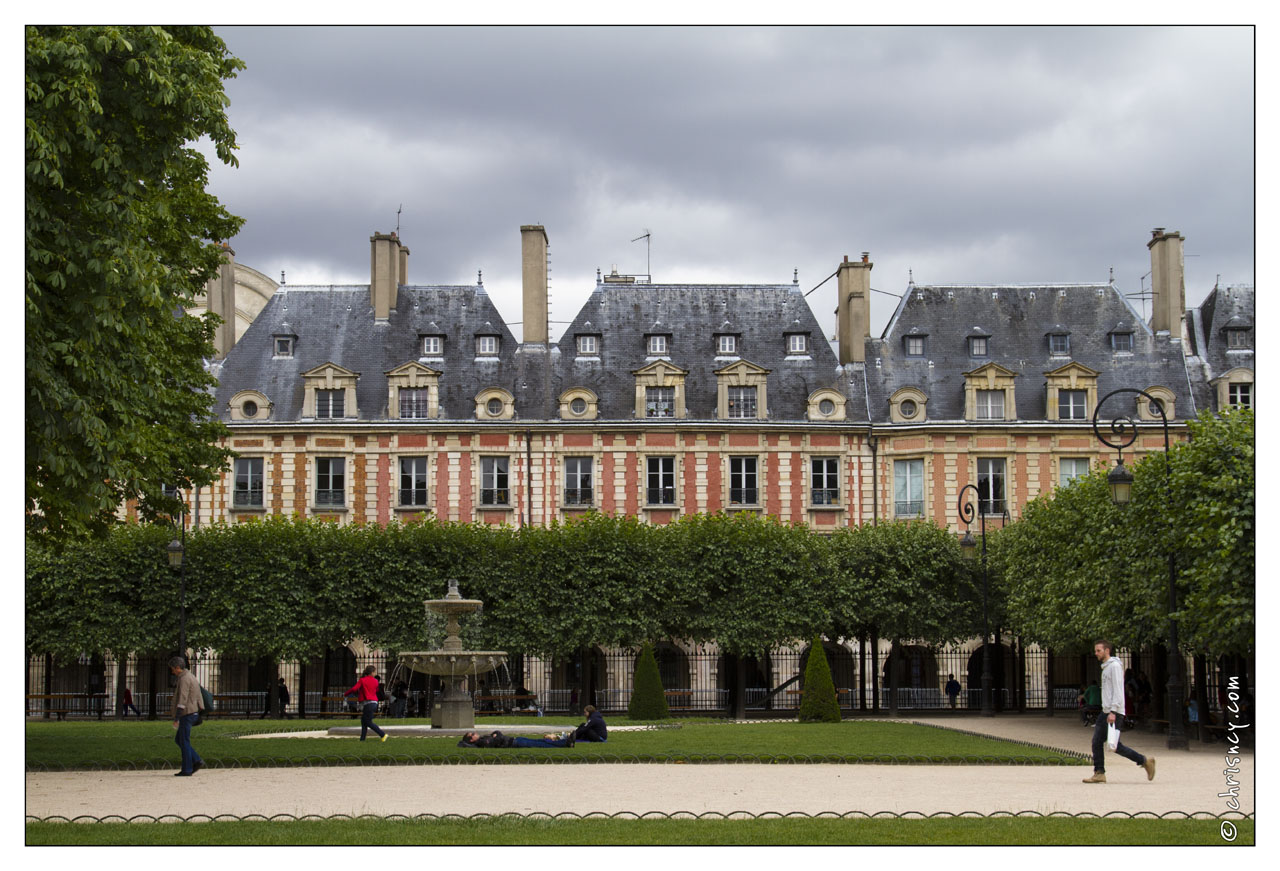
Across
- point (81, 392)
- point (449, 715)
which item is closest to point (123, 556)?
point (449, 715)

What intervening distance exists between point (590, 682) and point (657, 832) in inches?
966

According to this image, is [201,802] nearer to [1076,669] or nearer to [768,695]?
[768,695]

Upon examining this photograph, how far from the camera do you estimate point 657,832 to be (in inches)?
391

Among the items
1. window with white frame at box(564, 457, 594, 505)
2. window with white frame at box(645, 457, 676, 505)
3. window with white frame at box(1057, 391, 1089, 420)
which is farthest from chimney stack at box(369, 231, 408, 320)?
window with white frame at box(1057, 391, 1089, 420)

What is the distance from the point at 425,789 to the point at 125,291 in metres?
5.38

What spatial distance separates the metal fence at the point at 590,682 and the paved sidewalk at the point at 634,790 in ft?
48.2

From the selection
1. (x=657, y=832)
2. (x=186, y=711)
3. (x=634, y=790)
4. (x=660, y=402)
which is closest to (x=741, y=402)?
→ (x=660, y=402)

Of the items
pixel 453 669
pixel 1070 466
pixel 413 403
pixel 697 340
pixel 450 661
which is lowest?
pixel 453 669

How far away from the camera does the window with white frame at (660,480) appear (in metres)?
38.9

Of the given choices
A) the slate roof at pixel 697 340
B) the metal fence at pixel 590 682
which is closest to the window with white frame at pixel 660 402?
the slate roof at pixel 697 340

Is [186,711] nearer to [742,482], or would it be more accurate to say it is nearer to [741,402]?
[742,482]

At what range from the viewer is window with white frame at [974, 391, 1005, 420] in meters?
39.8

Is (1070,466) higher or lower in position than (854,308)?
lower

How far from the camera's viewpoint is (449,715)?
22.6m
